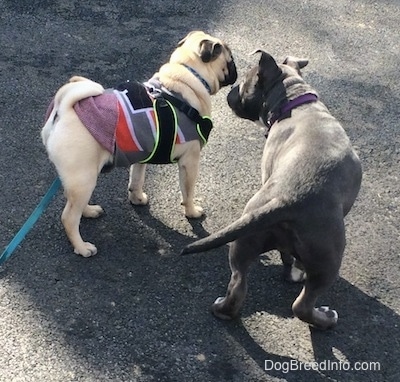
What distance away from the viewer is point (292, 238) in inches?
114

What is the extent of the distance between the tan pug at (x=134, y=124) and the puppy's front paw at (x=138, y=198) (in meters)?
0.10

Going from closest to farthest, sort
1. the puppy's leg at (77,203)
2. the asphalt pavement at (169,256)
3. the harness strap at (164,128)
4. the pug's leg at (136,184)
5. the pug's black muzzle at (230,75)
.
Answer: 1. the asphalt pavement at (169,256)
2. the puppy's leg at (77,203)
3. the harness strap at (164,128)
4. the pug's black muzzle at (230,75)
5. the pug's leg at (136,184)

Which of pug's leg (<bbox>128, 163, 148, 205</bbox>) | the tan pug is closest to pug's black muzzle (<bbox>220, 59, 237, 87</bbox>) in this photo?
the tan pug

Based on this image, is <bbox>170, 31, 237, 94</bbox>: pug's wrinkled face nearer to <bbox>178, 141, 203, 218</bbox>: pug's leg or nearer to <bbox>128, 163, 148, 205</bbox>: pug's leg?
<bbox>178, 141, 203, 218</bbox>: pug's leg

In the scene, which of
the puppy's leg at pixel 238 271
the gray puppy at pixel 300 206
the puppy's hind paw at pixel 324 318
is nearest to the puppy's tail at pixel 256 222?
the gray puppy at pixel 300 206

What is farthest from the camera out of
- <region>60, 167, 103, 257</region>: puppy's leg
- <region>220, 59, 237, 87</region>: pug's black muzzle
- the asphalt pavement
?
<region>220, 59, 237, 87</region>: pug's black muzzle

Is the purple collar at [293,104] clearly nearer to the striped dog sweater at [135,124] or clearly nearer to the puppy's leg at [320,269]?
the striped dog sweater at [135,124]

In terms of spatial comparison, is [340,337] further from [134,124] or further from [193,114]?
[134,124]

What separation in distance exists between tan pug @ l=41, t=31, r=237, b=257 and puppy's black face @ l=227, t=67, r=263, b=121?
0.39 feet

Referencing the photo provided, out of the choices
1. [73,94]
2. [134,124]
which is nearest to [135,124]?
[134,124]

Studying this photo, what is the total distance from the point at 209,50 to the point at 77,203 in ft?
3.70

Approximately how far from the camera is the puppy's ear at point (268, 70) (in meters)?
3.52

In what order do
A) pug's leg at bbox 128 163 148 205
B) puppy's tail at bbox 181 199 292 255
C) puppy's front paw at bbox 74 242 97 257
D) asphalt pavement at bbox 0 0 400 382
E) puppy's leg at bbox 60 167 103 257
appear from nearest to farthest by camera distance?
puppy's tail at bbox 181 199 292 255
asphalt pavement at bbox 0 0 400 382
puppy's leg at bbox 60 167 103 257
puppy's front paw at bbox 74 242 97 257
pug's leg at bbox 128 163 148 205

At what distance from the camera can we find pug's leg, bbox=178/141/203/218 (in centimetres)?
369
